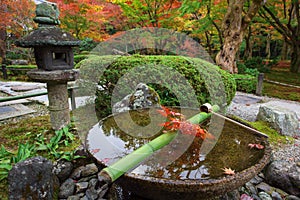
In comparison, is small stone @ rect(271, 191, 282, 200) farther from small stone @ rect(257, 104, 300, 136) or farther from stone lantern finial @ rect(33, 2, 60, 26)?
stone lantern finial @ rect(33, 2, 60, 26)

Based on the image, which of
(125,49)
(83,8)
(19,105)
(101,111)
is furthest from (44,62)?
(125,49)

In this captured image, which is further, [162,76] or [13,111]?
[13,111]

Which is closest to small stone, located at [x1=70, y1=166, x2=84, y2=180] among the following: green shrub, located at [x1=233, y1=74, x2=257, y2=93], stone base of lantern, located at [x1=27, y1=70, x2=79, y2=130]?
stone base of lantern, located at [x1=27, y1=70, x2=79, y2=130]

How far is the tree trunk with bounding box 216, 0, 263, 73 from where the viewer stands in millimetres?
Result: 8570

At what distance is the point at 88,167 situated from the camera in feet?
8.62

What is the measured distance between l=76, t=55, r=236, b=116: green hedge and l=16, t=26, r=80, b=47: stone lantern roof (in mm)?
1518

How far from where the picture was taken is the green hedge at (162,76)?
4.23 metres

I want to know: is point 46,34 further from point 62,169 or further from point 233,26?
point 233,26

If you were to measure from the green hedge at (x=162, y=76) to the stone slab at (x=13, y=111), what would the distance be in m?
2.05

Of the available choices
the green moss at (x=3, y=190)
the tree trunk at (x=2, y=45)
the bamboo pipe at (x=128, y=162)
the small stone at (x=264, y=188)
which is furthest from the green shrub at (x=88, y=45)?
the bamboo pipe at (x=128, y=162)

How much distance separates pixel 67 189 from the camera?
235 centimetres

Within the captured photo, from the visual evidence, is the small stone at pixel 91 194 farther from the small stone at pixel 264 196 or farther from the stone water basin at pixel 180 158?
the small stone at pixel 264 196

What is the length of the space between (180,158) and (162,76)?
256 cm

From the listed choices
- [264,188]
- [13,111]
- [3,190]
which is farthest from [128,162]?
[13,111]
